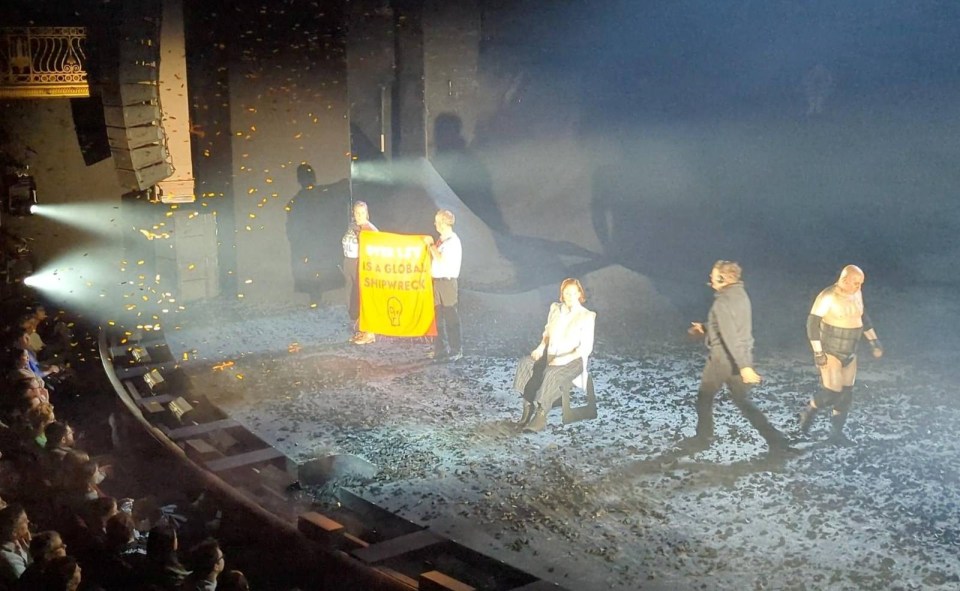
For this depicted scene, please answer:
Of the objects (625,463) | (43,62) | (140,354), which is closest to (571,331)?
(625,463)

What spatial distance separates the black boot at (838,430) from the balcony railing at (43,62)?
1083cm

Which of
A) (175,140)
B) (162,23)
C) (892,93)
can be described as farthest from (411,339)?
(892,93)

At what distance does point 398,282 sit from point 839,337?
548cm

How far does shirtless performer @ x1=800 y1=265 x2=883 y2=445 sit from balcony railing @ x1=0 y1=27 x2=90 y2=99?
10.4 meters

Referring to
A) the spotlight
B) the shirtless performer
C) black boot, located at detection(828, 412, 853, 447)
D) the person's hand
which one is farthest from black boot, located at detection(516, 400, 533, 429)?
the spotlight

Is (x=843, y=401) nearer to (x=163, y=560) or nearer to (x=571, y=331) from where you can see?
(x=571, y=331)

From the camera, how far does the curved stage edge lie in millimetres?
6684

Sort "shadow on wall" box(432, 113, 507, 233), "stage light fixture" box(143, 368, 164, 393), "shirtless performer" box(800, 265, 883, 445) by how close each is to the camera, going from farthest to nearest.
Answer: "shadow on wall" box(432, 113, 507, 233) → "stage light fixture" box(143, 368, 164, 393) → "shirtless performer" box(800, 265, 883, 445)

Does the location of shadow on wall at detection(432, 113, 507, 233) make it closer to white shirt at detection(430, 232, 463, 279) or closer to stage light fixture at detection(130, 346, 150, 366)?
white shirt at detection(430, 232, 463, 279)

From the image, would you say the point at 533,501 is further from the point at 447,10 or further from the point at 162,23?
the point at 447,10

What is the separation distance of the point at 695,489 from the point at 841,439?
1968 millimetres

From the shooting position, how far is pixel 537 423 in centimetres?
991

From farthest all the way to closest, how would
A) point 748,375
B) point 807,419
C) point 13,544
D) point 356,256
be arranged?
point 356,256
point 807,419
point 748,375
point 13,544

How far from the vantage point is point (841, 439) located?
962 cm
